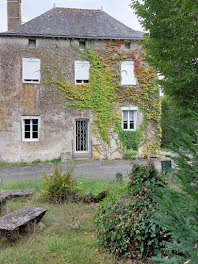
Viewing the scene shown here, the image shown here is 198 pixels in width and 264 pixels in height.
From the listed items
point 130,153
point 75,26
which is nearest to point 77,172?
point 130,153

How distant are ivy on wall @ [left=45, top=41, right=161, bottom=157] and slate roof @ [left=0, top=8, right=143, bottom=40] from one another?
892 millimetres

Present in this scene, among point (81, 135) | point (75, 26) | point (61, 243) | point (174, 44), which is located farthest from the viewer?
point (75, 26)

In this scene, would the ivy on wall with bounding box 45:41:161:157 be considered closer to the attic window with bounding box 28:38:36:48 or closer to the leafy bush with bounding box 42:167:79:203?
the attic window with bounding box 28:38:36:48

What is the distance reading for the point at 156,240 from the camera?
334 centimetres

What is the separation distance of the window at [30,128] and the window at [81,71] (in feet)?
11.3

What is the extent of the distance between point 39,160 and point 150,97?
25.9 ft

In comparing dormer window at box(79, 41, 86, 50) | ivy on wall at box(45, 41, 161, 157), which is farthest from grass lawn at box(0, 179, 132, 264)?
dormer window at box(79, 41, 86, 50)

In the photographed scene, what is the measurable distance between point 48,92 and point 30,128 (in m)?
2.38

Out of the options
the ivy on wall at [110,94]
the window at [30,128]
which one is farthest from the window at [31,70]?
the window at [30,128]

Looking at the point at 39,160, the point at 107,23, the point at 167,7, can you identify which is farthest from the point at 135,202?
the point at 107,23

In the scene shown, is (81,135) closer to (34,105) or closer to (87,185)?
(34,105)

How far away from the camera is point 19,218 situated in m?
4.43

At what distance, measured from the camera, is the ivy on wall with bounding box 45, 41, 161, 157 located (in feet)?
51.1

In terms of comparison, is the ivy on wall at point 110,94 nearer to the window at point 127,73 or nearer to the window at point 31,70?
the window at point 127,73
